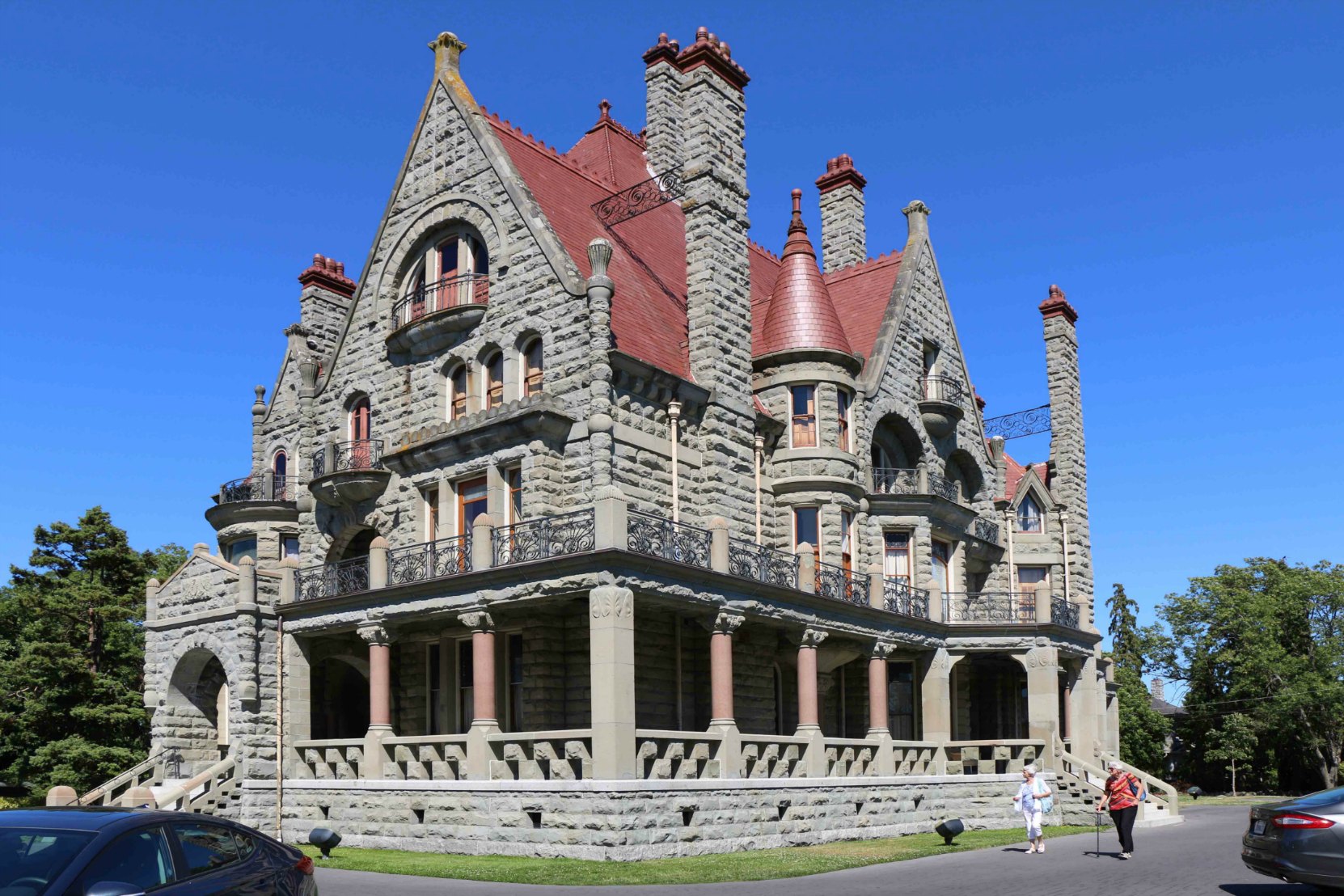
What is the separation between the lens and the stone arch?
3653cm

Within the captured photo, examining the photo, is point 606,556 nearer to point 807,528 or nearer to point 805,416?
point 807,528

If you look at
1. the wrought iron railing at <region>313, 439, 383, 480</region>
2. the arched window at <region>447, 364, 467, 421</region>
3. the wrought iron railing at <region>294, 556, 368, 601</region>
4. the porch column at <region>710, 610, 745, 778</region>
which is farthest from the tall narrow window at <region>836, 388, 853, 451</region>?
the wrought iron railing at <region>294, 556, 368, 601</region>

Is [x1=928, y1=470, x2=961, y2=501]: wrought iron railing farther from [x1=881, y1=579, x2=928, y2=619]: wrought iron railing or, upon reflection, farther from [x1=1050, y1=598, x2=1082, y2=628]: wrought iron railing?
[x1=1050, y1=598, x2=1082, y2=628]: wrought iron railing

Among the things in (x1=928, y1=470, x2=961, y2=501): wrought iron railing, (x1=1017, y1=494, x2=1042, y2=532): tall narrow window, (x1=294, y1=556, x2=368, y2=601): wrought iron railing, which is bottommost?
(x1=294, y1=556, x2=368, y2=601): wrought iron railing

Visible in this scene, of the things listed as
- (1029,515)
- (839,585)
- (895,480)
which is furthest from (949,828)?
(1029,515)

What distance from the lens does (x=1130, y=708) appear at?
63656 mm

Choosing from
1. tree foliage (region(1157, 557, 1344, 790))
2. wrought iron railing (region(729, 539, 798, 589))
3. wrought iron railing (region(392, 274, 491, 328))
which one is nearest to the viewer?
wrought iron railing (region(729, 539, 798, 589))

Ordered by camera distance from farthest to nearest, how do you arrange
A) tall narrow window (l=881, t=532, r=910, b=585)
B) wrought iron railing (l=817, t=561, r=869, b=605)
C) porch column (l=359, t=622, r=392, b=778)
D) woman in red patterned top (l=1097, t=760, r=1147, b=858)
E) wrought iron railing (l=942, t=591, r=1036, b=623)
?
tall narrow window (l=881, t=532, r=910, b=585) < wrought iron railing (l=942, t=591, r=1036, b=623) < wrought iron railing (l=817, t=561, r=869, b=605) < porch column (l=359, t=622, r=392, b=778) < woman in red patterned top (l=1097, t=760, r=1147, b=858)

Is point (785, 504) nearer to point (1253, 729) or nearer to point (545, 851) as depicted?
point (545, 851)

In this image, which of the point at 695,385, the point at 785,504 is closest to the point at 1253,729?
the point at 785,504

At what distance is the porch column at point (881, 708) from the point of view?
30.1 m

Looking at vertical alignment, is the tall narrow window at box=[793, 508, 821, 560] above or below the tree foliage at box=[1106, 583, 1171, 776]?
above

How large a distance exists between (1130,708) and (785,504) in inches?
1503

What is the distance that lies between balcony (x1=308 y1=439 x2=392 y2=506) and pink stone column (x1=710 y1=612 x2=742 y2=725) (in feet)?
30.9
